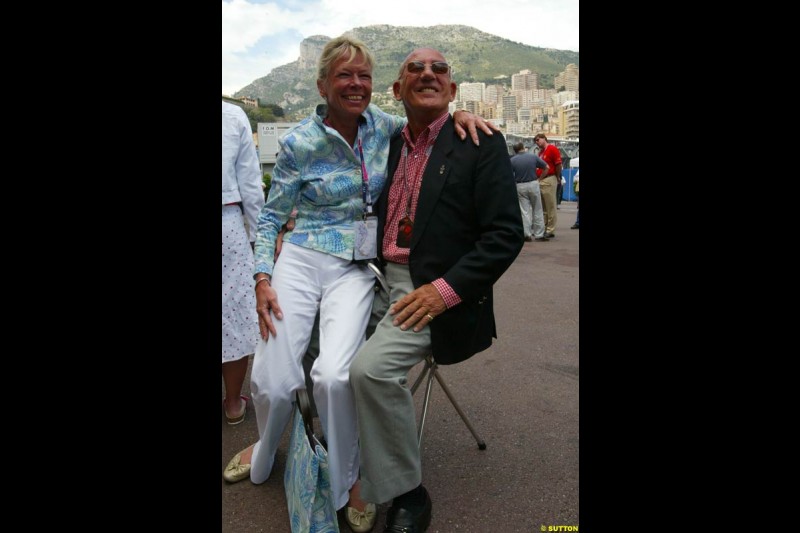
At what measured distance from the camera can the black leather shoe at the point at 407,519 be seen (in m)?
2.17

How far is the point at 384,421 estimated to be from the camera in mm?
2080

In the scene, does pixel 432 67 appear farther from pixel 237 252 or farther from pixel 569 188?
pixel 569 188

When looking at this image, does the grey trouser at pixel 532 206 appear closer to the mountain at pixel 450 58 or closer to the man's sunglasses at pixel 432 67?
the man's sunglasses at pixel 432 67

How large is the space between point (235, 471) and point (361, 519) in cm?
80

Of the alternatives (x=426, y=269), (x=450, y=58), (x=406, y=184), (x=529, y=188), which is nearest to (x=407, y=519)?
(x=426, y=269)

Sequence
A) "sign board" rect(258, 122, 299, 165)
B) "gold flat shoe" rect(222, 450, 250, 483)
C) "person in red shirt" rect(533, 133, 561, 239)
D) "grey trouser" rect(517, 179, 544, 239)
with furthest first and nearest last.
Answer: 1. "sign board" rect(258, 122, 299, 165)
2. "person in red shirt" rect(533, 133, 561, 239)
3. "grey trouser" rect(517, 179, 544, 239)
4. "gold flat shoe" rect(222, 450, 250, 483)

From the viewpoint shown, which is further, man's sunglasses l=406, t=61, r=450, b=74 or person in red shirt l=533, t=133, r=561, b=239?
person in red shirt l=533, t=133, r=561, b=239

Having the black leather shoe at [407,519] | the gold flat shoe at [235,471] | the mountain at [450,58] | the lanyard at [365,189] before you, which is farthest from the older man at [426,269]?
the mountain at [450,58]

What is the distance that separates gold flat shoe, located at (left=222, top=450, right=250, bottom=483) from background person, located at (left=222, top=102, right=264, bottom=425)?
1.87 feet

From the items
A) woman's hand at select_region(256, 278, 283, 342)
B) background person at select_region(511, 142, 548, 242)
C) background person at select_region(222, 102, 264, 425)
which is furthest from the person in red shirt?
woman's hand at select_region(256, 278, 283, 342)

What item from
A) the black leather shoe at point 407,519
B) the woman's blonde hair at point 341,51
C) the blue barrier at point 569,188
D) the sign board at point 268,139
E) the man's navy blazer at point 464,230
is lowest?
the black leather shoe at point 407,519

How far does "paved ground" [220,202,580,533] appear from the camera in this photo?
7.77ft

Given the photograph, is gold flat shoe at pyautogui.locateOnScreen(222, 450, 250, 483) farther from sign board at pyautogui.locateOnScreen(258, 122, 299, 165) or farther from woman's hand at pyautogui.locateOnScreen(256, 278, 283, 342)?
sign board at pyautogui.locateOnScreen(258, 122, 299, 165)
